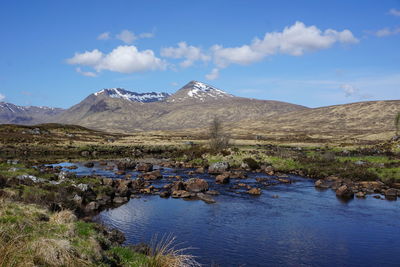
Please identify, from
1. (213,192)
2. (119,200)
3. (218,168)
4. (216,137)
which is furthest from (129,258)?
(216,137)

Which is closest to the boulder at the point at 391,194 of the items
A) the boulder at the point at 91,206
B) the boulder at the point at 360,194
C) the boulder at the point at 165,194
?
the boulder at the point at 360,194

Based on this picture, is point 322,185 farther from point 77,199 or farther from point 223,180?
point 77,199

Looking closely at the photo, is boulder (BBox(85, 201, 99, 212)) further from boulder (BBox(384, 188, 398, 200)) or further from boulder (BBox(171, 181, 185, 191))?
boulder (BBox(384, 188, 398, 200))

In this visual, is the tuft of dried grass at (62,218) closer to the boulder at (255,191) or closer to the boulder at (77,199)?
the boulder at (77,199)

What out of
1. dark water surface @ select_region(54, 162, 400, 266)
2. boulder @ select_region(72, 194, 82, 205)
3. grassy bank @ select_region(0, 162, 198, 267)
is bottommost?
dark water surface @ select_region(54, 162, 400, 266)

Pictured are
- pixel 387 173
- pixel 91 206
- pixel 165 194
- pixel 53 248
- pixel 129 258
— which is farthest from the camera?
pixel 387 173

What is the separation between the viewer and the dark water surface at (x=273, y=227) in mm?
23594

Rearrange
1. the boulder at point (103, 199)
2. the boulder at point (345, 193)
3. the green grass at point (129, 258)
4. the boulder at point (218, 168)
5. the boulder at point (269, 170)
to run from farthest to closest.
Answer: the boulder at point (218, 168) < the boulder at point (269, 170) < the boulder at point (345, 193) < the boulder at point (103, 199) < the green grass at point (129, 258)

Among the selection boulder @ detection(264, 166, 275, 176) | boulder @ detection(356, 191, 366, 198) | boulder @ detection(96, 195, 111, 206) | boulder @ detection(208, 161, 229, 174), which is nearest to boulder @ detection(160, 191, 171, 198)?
boulder @ detection(96, 195, 111, 206)

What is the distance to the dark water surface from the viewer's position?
77.4ft

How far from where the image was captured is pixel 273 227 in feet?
98.7

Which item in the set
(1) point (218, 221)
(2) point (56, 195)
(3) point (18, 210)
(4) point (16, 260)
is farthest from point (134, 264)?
(2) point (56, 195)

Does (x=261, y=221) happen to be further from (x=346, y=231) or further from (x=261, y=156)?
(x=261, y=156)

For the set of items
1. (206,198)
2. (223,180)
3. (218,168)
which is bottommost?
(206,198)
